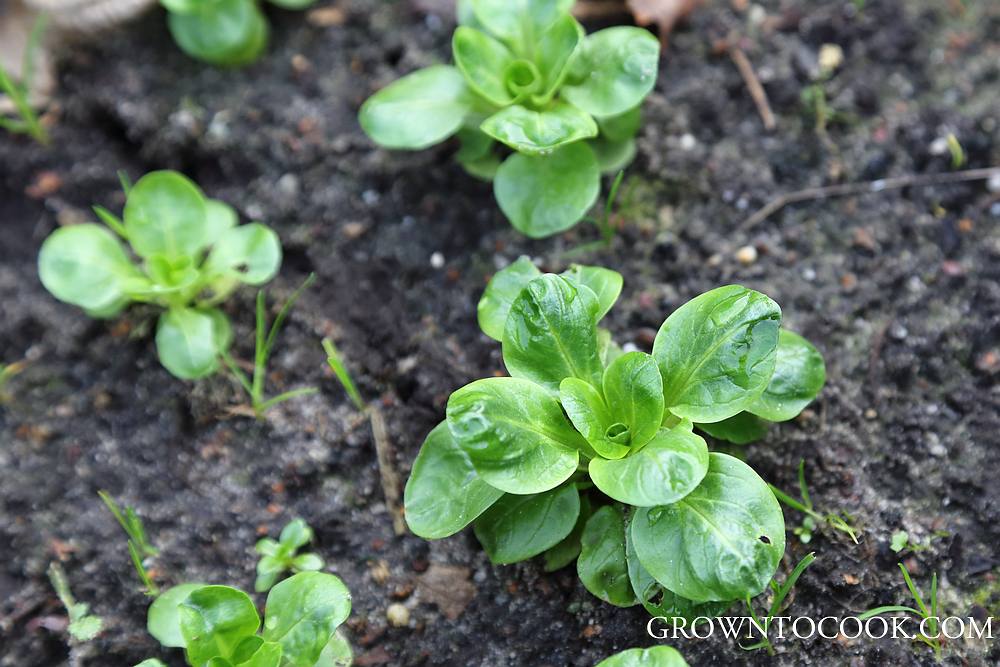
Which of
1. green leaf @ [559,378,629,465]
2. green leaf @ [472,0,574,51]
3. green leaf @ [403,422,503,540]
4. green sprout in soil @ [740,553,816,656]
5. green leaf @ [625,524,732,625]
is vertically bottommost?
green sprout in soil @ [740,553,816,656]

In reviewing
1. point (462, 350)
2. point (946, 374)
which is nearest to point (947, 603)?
point (946, 374)

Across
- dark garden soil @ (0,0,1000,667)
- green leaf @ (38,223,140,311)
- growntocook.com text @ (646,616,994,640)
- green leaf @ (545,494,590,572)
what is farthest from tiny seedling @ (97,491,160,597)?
growntocook.com text @ (646,616,994,640)

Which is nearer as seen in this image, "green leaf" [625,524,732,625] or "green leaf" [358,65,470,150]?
"green leaf" [625,524,732,625]

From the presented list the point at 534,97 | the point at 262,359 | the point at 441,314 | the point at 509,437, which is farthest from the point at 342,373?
the point at 534,97

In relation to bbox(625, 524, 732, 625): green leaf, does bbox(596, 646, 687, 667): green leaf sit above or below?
above

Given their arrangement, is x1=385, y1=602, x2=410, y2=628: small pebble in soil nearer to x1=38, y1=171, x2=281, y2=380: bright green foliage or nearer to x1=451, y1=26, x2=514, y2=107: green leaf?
x1=38, y1=171, x2=281, y2=380: bright green foliage

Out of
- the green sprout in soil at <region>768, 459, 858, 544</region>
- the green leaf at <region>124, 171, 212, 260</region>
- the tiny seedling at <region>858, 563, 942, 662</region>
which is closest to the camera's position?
the tiny seedling at <region>858, 563, 942, 662</region>

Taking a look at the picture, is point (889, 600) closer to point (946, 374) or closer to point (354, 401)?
point (946, 374)

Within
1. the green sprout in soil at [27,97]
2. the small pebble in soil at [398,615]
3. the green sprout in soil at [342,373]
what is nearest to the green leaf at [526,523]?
the small pebble in soil at [398,615]
